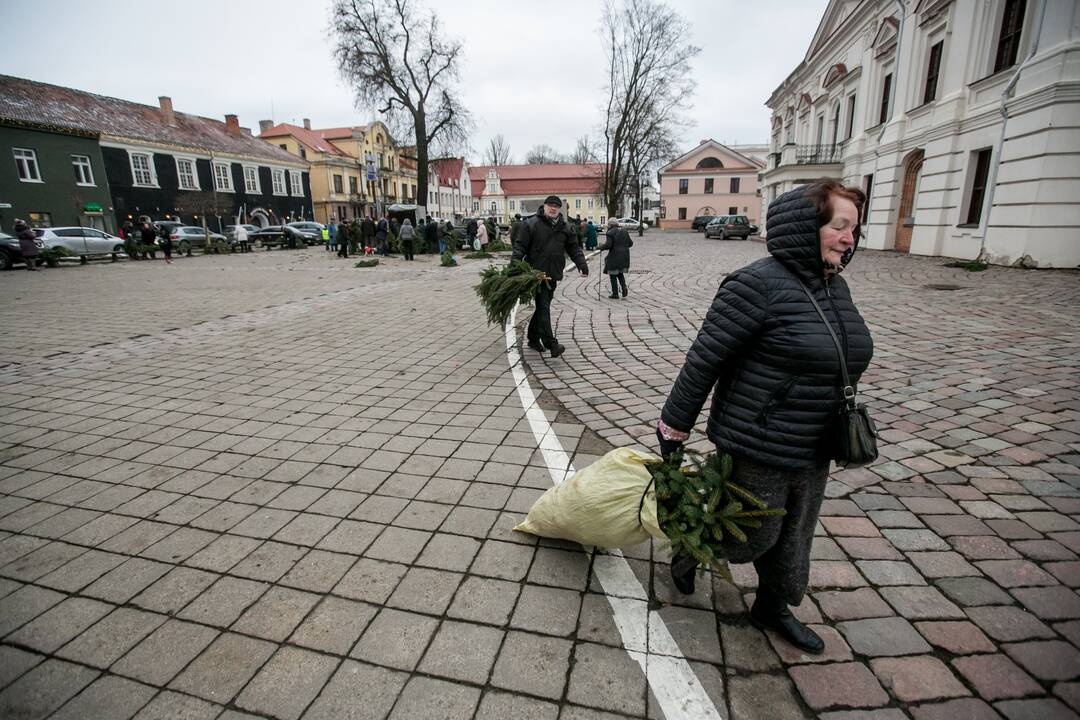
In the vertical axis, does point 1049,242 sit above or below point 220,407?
above

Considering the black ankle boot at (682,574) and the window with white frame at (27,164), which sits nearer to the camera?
the black ankle boot at (682,574)

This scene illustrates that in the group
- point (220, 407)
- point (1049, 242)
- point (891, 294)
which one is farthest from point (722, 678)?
point (1049, 242)

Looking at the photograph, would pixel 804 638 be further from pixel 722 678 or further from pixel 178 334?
pixel 178 334

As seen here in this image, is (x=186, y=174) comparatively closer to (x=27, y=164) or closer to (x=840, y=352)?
(x=27, y=164)

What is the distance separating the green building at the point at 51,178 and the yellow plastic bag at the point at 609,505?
138 ft

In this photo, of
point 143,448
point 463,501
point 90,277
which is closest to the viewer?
point 463,501

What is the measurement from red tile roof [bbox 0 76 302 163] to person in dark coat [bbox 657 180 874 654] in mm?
44544

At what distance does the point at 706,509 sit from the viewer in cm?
223

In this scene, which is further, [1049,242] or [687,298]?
[1049,242]

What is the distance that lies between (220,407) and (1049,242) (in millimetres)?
18380

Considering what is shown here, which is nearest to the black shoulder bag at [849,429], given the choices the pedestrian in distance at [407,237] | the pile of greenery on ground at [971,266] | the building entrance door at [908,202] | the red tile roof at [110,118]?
the pile of greenery on ground at [971,266]

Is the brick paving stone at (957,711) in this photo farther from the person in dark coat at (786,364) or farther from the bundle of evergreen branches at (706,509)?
the bundle of evergreen branches at (706,509)

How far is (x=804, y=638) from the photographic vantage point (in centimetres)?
227

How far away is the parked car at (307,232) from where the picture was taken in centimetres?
3647
